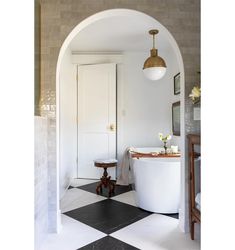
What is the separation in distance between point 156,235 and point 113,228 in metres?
0.45

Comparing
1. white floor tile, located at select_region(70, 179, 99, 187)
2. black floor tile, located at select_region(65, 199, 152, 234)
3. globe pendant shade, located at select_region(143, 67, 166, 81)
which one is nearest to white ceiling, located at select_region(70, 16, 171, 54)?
globe pendant shade, located at select_region(143, 67, 166, 81)

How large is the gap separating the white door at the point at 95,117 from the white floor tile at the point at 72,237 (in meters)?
1.98

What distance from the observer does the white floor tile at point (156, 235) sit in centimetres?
205

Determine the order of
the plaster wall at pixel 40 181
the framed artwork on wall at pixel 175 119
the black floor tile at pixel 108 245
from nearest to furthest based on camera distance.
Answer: the plaster wall at pixel 40 181
the black floor tile at pixel 108 245
the framed artwork on wall at pixel 175 119

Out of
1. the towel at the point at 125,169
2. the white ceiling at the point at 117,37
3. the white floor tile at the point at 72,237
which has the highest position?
the white ceiling at the point at 117,37

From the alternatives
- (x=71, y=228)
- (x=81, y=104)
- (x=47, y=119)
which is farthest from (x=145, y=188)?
(x=81, y=104)

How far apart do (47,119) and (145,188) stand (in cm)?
147

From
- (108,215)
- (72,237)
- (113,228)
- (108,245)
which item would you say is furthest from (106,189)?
(108,245)

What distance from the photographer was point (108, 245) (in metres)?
2.06

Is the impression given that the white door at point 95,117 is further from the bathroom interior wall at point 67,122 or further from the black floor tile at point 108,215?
the black floor tile at point 108,215

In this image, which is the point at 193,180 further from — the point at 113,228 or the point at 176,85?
the point at 176,85

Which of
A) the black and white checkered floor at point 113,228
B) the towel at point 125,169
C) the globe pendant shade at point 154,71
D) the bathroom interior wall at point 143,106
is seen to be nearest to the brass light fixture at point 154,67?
the globe pendant shade at point 154,71
